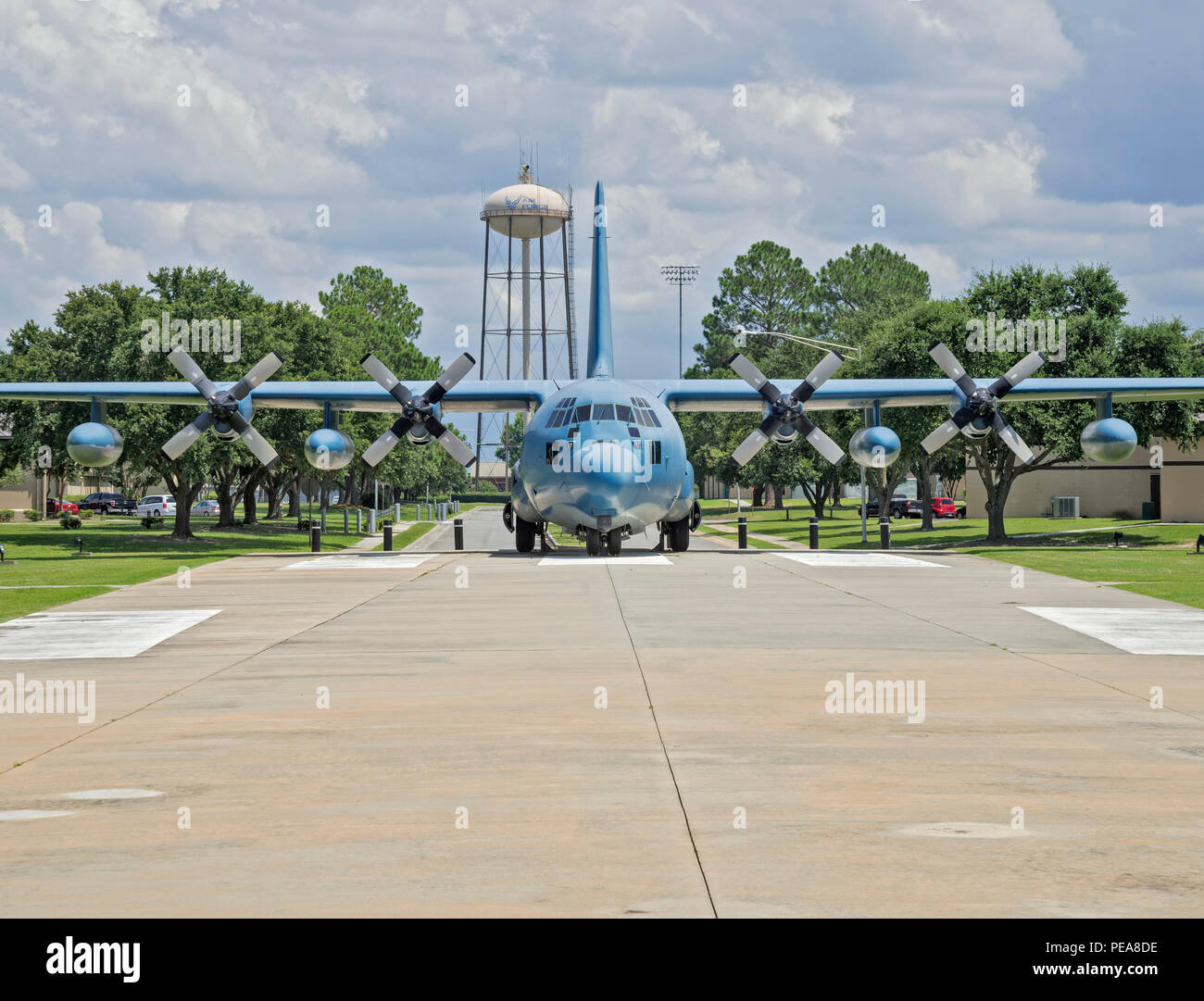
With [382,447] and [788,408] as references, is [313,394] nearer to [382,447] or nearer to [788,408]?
[382,447]

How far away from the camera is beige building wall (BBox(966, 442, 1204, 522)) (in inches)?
2354

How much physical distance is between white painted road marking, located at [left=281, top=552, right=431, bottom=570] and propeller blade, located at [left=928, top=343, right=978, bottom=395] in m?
15.7

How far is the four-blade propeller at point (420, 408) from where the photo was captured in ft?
122

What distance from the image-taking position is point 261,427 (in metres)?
51.4

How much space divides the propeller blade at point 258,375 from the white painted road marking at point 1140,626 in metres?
24.2

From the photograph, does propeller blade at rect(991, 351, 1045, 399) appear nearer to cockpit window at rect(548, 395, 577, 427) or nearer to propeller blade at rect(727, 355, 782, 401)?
propeller blade at rect(727, 355, 782, 401)

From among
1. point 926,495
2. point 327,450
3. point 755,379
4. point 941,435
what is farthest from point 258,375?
Result: point 926,495

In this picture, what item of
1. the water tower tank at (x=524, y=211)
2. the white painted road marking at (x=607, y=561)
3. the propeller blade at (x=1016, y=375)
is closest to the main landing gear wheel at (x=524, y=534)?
the white painted road marking at (x=607, y=561)

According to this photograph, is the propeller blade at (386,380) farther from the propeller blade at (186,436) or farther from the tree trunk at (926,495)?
the tree trunk at (926,495)

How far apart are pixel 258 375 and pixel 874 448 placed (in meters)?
18.1

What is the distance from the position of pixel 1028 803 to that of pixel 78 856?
5064mm

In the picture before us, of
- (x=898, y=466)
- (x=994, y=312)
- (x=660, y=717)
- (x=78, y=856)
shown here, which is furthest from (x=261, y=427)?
(x=78, y=856)

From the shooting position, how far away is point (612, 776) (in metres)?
8.27
